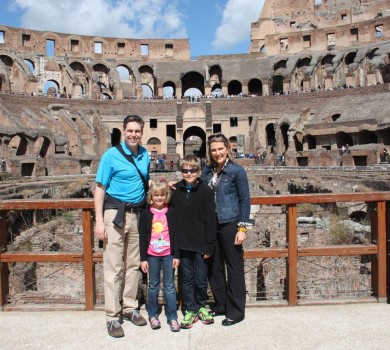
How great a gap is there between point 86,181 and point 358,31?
1525 inches

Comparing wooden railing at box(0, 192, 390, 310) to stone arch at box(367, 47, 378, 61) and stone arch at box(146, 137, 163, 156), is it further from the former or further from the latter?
stone arch at box(367, 47, 378, 61)

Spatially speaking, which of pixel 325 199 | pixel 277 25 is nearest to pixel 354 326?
pixel 325 199

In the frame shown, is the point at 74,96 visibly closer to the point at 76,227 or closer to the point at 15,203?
the point at 76,227

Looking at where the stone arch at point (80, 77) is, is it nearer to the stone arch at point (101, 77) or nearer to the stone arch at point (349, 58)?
the stone arch at point (101, 77)

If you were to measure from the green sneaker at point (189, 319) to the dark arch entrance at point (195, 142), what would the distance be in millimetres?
41455

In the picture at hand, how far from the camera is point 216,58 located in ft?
171

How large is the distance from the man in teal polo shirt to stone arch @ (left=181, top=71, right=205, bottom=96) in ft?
166

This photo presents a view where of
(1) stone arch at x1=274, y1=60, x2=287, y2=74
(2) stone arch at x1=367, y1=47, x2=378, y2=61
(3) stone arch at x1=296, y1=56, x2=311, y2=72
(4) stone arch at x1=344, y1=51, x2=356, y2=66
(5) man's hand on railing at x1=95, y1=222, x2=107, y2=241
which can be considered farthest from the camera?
(1) stone arch at x1=274, y1=60, x2=287, y2=74

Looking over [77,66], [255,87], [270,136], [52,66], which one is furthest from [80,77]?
[270,136]

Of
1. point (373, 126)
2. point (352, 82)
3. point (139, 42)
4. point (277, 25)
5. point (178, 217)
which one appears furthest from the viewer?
point (277, 25)

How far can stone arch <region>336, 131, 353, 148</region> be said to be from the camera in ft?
105

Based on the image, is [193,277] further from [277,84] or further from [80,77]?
[277,84]

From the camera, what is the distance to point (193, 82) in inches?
2141

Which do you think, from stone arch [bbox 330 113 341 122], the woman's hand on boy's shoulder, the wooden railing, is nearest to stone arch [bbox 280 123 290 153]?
stone arch [bbox 330 113 341 122]
